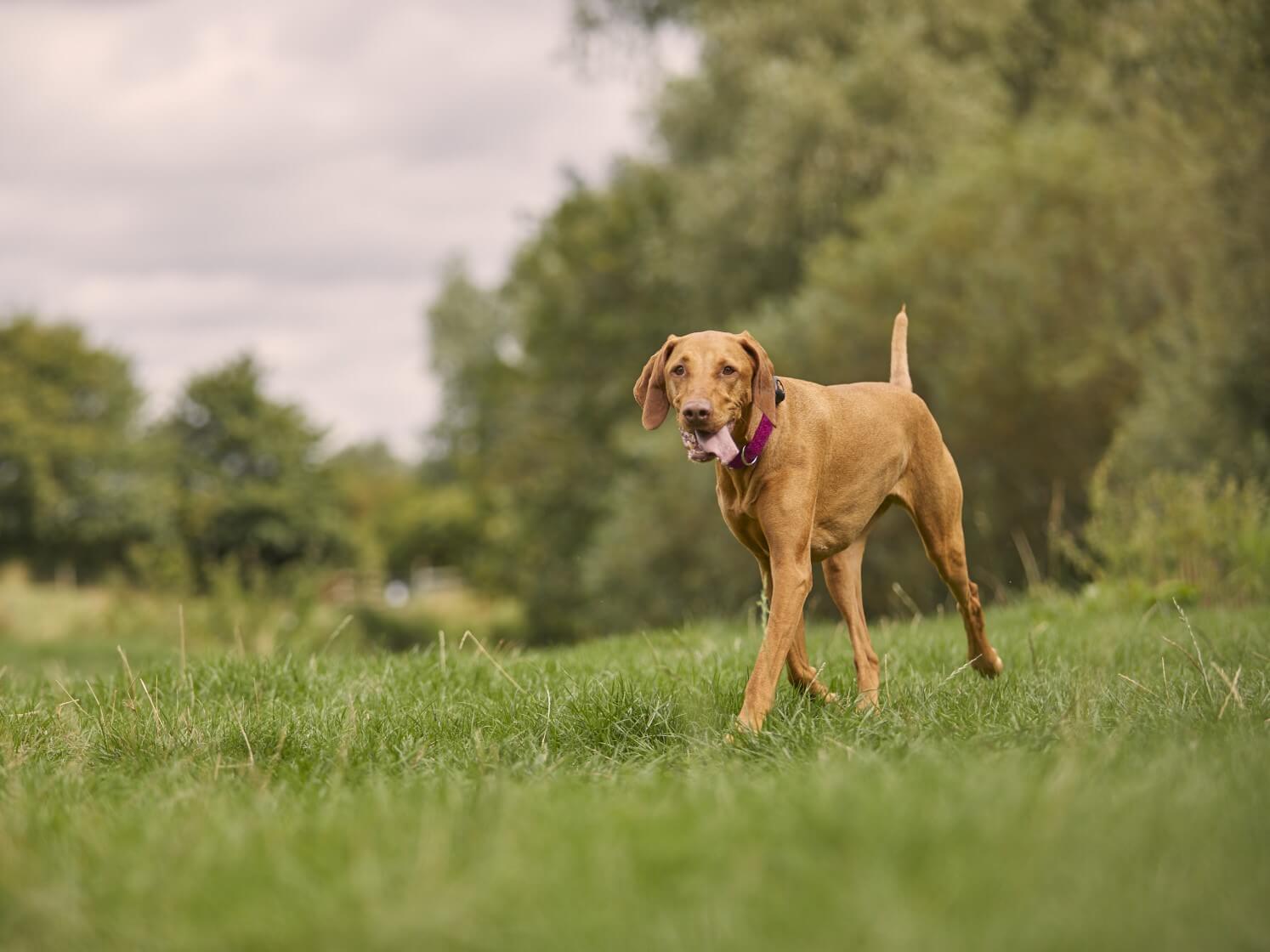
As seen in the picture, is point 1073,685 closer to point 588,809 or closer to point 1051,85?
point 588,809

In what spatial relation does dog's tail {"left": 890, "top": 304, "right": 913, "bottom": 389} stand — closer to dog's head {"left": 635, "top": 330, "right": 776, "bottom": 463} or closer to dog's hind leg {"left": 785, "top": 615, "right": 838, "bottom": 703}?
dog's head {"left": 635, "top": 330, "right": 776, "bottom": 463}

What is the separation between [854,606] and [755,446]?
1011mm

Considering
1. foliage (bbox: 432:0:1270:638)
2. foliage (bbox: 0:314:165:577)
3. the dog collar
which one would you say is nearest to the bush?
foliage (bbox: 432:0:1270:638)

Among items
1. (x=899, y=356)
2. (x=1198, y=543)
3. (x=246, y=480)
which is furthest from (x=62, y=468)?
(x=899, y=356)

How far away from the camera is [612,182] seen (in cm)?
2608

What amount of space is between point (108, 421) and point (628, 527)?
139 ft

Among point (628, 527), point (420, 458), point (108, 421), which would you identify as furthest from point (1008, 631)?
point (420, 458)

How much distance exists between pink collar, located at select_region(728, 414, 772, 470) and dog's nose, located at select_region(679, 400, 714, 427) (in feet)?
1.24

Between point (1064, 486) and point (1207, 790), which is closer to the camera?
point (1207, 790)

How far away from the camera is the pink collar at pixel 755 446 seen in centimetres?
423

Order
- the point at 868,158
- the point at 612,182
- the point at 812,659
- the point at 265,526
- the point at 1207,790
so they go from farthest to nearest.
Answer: the point at 265,526 → the point at 612,182 → the point at 868,158 → the point at 812,659 → the point at 1207,790

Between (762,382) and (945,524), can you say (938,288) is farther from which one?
(762,382)

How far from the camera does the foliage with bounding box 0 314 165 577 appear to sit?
4644 cm

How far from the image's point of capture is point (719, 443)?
401 cm
